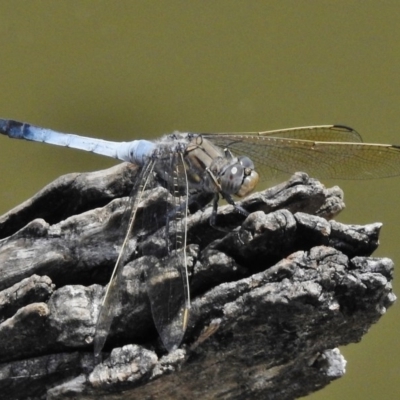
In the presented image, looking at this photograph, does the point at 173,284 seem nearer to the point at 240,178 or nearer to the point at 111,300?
the point at 111,300

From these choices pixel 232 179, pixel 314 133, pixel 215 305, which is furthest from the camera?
pixel 314 133

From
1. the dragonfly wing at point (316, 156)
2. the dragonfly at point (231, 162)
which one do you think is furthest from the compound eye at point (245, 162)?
the dragonfly wing at point (316, 156)

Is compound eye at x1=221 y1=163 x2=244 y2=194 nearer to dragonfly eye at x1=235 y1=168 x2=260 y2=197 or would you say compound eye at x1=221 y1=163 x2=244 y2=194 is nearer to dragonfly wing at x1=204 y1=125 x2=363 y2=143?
dragonfly eye at x1=235 y1=168 x2=260 y2=197

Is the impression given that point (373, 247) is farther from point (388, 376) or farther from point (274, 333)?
point (388, 376)

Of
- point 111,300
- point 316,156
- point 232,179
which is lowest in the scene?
point 111,300

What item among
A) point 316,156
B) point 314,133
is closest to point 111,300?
point 316,156

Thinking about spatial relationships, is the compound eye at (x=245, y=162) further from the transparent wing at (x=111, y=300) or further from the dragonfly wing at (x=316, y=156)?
the transparent wing at (x=111, y=300)
